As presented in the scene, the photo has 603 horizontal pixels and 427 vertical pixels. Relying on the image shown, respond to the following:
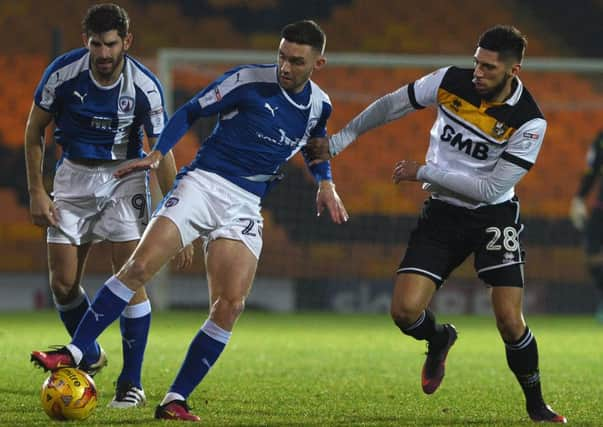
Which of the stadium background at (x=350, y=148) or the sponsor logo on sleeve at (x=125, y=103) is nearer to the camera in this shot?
the sponsor logo on sleeve at (x=125, y=103)

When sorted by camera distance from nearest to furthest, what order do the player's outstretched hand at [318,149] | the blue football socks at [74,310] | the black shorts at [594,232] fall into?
the player's outstretched hand at [318,149]
the blue football socks at [74,310]
the black shorts at [594,232]

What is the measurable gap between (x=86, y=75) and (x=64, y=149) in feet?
1.50

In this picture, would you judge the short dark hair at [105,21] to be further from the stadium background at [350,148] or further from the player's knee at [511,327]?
the stadium background at [350,148]

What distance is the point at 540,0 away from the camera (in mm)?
21266

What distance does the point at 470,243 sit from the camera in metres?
5.86

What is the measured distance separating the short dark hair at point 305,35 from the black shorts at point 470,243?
1038 millimetres

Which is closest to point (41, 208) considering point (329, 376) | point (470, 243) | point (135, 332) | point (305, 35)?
point (135, 332)

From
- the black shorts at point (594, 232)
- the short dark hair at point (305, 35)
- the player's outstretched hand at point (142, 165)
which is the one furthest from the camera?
the black shorts at point (594, 232)

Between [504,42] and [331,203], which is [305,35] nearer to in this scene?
[331,203]

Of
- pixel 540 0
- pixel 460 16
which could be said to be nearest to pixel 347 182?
pixel 460 16

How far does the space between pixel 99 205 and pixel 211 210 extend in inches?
38.7

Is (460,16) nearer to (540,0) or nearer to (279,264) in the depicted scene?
(540,0)

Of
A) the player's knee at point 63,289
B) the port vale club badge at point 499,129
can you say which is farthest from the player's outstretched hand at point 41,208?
the port vale club badge at point 499,129

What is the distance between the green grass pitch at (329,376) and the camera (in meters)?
5.68
